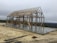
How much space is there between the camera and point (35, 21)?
723 inches

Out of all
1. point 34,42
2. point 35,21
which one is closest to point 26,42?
point 34,42

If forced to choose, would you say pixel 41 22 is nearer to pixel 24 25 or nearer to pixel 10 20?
pixel 24 25

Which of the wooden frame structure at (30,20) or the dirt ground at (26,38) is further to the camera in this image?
the wooden frame structure at (30,20)

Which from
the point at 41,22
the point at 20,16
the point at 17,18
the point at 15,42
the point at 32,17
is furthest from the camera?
the point at 17,18

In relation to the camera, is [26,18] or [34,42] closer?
[34,42]

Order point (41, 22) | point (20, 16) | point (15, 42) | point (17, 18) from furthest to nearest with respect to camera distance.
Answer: point (17, 18) < point (20, 16) < point (41, 22) < point (15, 42)

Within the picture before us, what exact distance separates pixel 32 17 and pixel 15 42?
679 cm

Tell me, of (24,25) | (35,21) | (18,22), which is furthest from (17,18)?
(35,21)

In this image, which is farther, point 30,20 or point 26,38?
point 30,20

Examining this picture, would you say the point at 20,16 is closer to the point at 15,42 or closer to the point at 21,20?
the point at 21,20

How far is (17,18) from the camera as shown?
21.1 meters

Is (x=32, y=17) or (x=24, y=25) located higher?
(x=32, y=17)

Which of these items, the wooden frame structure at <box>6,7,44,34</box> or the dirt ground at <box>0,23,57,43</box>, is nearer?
the dirt ground at <box>0,23,57,43</box>

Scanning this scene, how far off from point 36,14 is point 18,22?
14.1 ft
